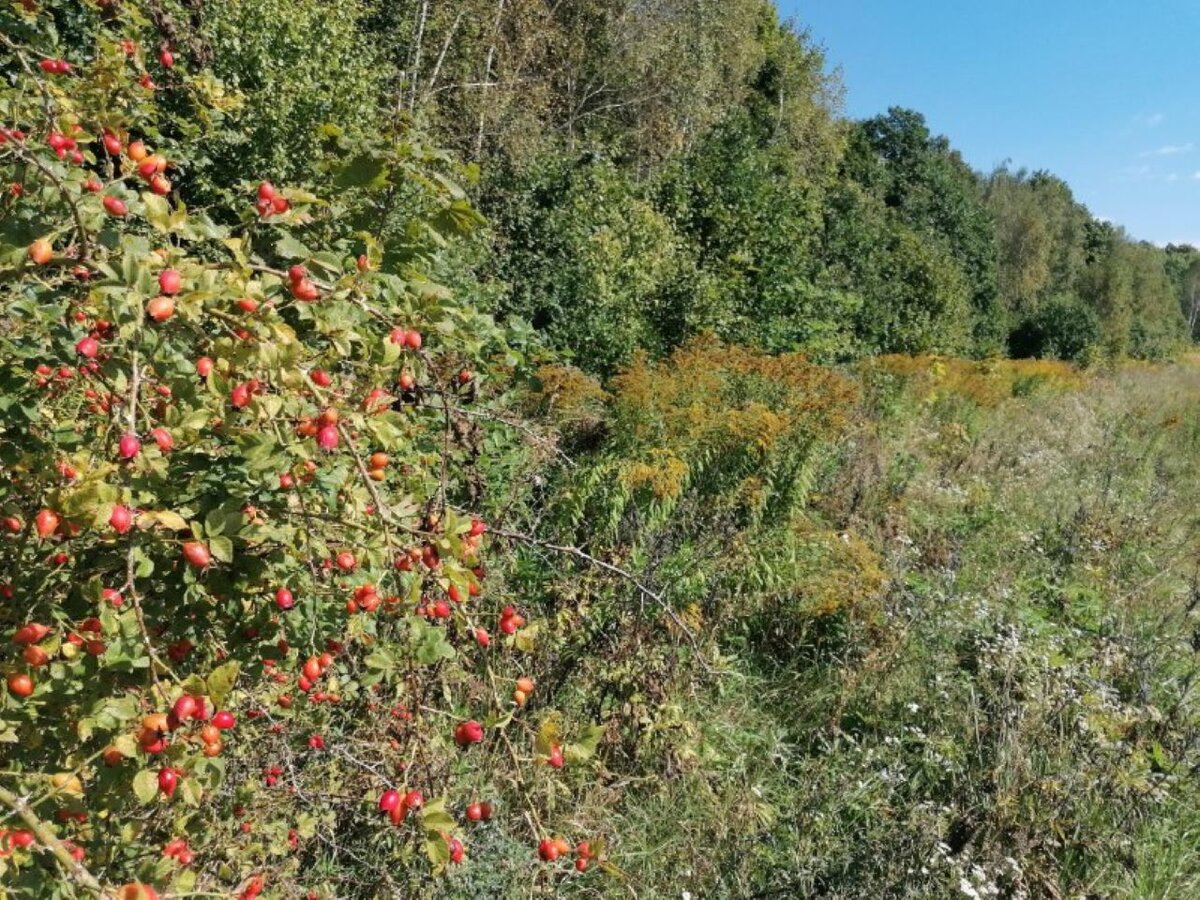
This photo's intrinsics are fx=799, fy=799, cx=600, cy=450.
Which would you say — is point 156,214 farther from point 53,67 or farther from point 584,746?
point 584,746

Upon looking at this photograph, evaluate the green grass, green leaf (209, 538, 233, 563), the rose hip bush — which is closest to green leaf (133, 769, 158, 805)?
the rose hip bush

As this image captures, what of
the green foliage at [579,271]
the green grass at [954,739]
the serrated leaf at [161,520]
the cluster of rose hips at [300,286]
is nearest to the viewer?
the serrated leaf at [161,520]

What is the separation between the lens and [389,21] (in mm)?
10930

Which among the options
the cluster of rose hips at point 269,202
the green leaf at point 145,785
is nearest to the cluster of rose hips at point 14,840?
the green leaf at point 145,785

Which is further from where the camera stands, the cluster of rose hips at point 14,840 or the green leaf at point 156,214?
the green leaf at point 156,214


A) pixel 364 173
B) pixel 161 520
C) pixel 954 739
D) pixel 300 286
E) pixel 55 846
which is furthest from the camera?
pixel 954 739

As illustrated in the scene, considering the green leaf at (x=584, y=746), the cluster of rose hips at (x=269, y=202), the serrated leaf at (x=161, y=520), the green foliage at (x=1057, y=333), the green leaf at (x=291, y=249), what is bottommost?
the green leaf at (x=584, y=746)

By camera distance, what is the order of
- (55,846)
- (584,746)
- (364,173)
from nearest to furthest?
(55,846) → (584,746) → (364,173)

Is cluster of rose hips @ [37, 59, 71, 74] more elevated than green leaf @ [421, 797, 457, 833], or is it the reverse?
cluster of rose hips @ [37, 59, 71, 74]

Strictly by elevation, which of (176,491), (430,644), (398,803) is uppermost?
(176,491)

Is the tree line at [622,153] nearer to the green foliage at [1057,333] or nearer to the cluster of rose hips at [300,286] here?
the cluster of rose hips at [300,286]

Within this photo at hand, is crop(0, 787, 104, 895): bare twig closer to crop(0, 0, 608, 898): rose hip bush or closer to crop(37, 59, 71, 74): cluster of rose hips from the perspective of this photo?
crop(0, 0, 608, 898): rose hip bush

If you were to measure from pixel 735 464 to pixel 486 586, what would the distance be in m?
2.21

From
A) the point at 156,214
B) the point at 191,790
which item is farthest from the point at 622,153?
the point at 191,790
